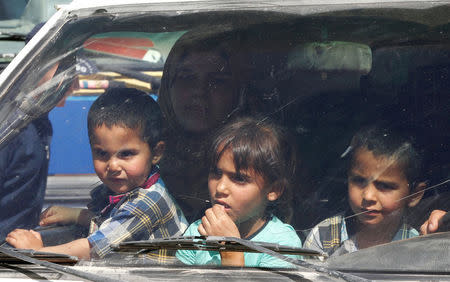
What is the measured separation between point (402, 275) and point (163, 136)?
865 mm

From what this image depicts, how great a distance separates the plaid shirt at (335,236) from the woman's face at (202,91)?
0.48m

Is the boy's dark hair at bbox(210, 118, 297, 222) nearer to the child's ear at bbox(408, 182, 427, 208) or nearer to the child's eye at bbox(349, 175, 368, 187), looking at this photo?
the child's eye at bbox(349, 175, 368, 187)

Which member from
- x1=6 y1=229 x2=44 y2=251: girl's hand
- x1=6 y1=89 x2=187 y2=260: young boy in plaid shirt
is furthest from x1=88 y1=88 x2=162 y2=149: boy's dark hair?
x1=6 y1=229 x2=44 y2=251: girl's hand

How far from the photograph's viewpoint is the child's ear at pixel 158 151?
203cm

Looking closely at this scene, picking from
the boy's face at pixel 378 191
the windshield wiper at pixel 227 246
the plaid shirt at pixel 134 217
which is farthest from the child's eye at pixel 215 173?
the boy's face at pixel 378 191

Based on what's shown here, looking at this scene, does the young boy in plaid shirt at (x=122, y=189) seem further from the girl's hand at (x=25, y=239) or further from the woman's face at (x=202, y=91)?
the woman's face at (x=202, y=91)

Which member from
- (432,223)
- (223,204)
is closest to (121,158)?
(223,204)

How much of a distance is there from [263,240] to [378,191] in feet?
1.22

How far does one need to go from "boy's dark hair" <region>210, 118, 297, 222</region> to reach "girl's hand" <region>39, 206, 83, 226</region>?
46 centimetres

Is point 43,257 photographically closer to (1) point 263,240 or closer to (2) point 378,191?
(1) point 263,240

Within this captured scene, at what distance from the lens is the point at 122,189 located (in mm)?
2010

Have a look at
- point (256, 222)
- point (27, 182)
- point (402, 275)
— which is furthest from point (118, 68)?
point (402, 275)

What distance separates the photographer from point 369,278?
1646 millimetres

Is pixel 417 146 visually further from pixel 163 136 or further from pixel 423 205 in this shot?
pixel 163 136
